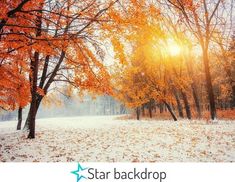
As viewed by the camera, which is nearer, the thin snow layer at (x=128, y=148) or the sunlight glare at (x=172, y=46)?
the thin snow layer at (x=128, y=148)

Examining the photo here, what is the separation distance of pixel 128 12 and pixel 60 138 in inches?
266

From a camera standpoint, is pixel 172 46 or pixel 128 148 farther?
pixel 172 46

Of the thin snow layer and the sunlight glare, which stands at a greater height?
the sunlight glare

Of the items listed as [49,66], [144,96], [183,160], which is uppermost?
[49,66]

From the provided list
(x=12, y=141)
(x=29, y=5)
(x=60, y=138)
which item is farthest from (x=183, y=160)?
(x=12, y=141)

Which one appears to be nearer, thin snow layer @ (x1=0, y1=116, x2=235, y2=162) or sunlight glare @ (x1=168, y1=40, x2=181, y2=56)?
thin snow layer @ (x1=0, y1=116, x2=235, y2=162)

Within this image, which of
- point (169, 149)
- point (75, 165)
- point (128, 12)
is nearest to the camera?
point (75, 165)

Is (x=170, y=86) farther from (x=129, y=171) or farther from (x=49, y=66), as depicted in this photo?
(x=129, y=171)

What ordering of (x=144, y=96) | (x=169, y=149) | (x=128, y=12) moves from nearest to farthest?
1. (x=128, y=12)
2. (x=169, y=149)
3. (x=144, y=96)

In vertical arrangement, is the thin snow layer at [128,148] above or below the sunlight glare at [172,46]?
below

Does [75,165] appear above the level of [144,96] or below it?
→ below

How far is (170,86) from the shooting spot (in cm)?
2098

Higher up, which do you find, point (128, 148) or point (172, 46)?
point (172, 46)

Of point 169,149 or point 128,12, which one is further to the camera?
point 169,149
